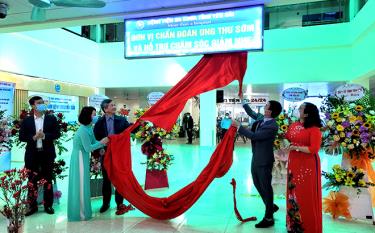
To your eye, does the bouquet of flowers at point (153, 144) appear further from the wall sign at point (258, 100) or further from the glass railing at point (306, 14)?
the wall sign at point (258, 100)

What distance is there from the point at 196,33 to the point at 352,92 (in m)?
2.18

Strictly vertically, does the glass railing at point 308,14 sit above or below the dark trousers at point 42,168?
above

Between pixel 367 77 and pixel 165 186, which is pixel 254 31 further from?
pixel 367 77

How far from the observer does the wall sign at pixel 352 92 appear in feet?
12.8

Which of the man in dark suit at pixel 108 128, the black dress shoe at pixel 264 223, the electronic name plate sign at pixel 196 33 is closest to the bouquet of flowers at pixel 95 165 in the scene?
the man in dark suit at pixel 108 128

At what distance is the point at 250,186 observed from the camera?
18.5ft

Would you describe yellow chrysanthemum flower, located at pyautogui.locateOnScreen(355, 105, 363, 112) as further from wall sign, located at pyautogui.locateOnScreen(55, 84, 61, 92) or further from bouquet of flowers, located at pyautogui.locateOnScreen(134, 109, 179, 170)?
wall sign, located at pyautogui.locateOnScreen(55, 84, 61, 92)

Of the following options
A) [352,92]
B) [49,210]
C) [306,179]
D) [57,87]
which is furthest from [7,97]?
[352,92]

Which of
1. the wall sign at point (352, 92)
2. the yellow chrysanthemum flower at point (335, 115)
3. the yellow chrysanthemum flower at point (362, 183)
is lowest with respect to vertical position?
the yellow chrysanthemum flower at point (362, 183)

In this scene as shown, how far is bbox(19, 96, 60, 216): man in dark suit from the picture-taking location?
383 cm

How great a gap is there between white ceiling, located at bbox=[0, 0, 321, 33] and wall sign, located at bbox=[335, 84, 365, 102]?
4.46ft

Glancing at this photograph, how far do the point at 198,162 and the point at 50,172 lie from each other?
5.07m

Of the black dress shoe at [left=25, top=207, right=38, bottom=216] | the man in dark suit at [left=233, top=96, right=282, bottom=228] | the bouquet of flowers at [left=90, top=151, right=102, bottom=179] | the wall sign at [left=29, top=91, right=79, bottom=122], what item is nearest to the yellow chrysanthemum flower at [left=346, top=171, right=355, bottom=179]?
the man in dark suit at [left=233, top=96, right=282, bottom=228]

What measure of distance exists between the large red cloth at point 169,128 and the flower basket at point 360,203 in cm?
160
